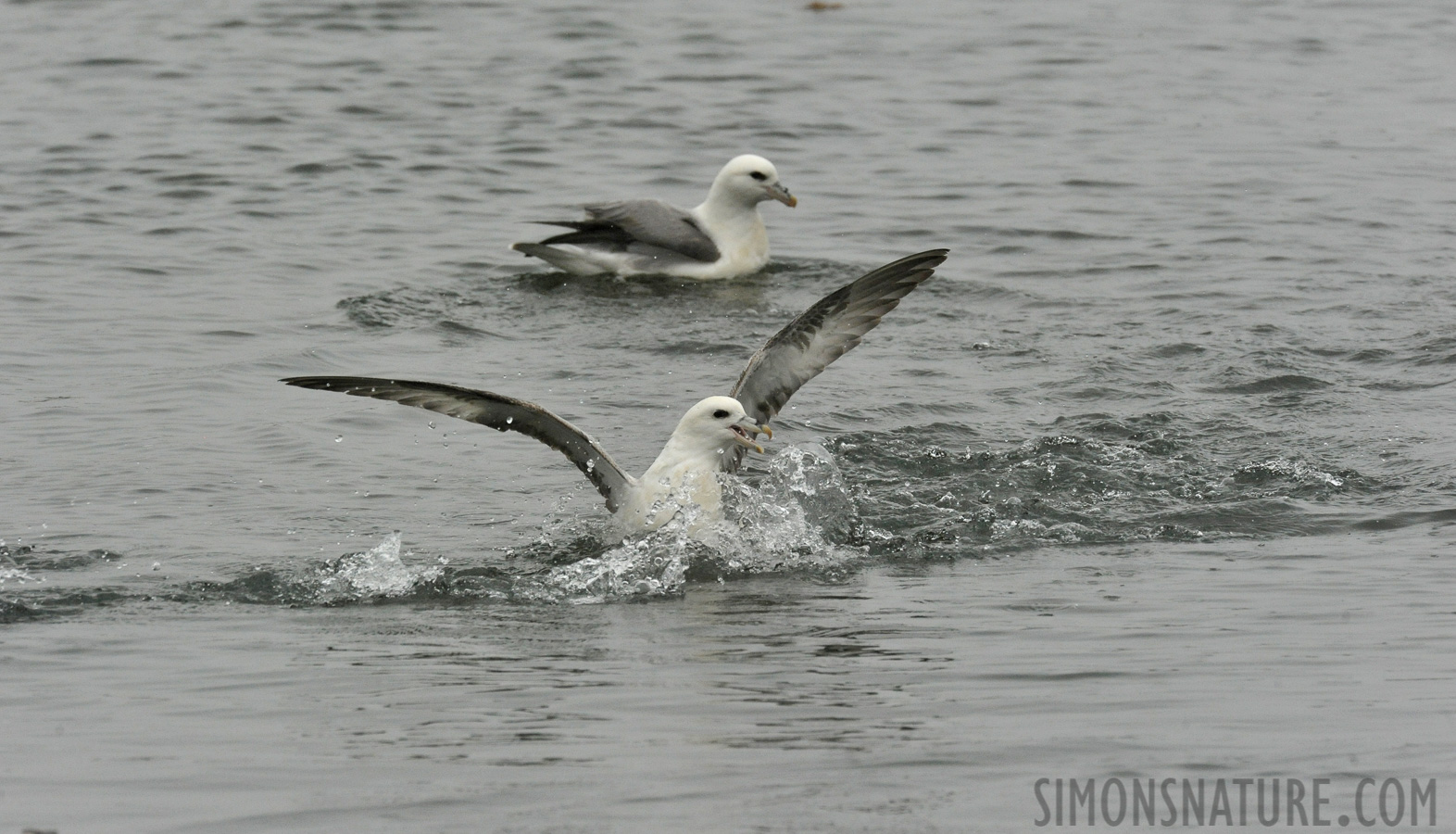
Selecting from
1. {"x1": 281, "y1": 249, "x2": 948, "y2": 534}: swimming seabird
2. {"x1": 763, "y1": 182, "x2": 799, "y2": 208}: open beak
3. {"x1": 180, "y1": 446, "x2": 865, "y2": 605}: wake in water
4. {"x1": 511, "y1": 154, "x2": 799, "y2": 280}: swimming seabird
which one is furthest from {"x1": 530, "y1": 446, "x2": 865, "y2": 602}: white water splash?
{"x1": 763, "y1": 182, "x2": 799, "y2": 208}: open beak

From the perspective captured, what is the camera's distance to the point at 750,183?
12547mm

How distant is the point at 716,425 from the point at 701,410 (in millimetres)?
81

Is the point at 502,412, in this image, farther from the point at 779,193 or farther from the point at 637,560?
the point at 779,193

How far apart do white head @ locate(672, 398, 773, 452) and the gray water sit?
332mm

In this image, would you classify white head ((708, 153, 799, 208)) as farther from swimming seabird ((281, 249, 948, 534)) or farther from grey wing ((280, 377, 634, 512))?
grey wing ((280, 377, 634, 512))

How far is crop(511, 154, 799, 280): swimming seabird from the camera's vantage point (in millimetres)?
12266

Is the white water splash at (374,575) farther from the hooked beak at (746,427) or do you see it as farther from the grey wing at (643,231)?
the grey wing at (643,231)

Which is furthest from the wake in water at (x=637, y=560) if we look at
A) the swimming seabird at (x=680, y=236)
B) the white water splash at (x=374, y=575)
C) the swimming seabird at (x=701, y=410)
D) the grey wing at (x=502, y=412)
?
the swimming seabird at (x=680, y=236)

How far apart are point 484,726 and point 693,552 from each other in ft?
6.84

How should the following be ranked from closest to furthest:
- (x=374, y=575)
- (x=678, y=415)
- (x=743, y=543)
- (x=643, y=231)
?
1. (x=374, y=575)
2. (x=743, y=543)
3. (x=678, y=415)
4. (x=643, y=231)

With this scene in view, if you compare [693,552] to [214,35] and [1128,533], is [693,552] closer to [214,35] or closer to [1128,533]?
[1128,533]

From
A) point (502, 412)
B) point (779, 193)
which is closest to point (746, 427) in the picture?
point (502, 412)

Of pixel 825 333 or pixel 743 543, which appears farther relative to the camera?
pixel 825 333

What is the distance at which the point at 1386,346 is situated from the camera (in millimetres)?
10359
